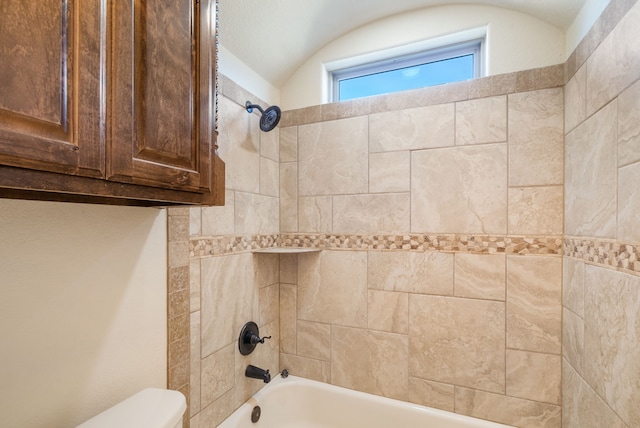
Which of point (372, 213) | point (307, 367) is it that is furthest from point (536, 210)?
point (307, 367)

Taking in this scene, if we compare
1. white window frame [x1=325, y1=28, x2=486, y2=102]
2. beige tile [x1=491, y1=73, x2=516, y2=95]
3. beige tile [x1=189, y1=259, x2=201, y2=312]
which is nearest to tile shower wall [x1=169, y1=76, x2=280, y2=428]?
beige tile [x1=189, y1=259, x2=201, y2=312]

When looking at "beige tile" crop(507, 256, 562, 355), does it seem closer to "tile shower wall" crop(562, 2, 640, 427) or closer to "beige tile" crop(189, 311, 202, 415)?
"tile shower wall" crop(562, 2, 640, 427)

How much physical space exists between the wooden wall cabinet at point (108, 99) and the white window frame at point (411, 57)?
1194mm

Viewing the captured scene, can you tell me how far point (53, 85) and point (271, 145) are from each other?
4.58 ft

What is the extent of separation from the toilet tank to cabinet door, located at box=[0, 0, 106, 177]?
2.26 feet

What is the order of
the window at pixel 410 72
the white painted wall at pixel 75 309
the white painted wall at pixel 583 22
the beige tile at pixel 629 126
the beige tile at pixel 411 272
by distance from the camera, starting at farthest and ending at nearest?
the window at pixel 410 72 → the beige tile at pixel 411 272 → the white painted wall at pixel 583 22 → the beige tile at pixel 629 126 → the white painted wall at pixel 75 309

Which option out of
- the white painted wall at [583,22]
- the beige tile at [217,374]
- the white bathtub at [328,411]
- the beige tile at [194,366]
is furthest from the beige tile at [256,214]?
the white painted wall at [583,22]

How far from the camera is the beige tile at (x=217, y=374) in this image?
4.50 feet

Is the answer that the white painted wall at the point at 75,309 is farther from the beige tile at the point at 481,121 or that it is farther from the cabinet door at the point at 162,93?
the beige tile at the point at 481,121

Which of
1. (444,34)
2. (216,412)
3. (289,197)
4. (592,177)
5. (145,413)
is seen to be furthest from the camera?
(289,197)

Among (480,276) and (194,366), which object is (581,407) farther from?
(194,366)

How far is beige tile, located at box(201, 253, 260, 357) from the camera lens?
1387 millimetres

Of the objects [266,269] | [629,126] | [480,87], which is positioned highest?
[480,87]

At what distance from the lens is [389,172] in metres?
1.71
